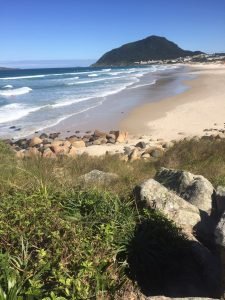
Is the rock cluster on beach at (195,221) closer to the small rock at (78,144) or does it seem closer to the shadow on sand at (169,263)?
the shadow on sand at (169,263)

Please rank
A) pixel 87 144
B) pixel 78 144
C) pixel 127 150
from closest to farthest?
pixel 127 150, pixel 78 144, pixel 87 144

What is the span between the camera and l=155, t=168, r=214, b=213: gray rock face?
5125 mm

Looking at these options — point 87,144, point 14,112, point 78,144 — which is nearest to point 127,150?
point 78,144

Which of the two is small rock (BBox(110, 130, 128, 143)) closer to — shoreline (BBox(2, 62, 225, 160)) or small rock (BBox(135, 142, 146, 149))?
shoreline (BBox(2, 62, 225, 160))

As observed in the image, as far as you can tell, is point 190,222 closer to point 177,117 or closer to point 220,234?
point 220,234

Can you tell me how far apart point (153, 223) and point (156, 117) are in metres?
16.9

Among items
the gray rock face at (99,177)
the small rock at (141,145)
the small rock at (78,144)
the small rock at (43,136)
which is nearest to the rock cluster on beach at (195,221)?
the gray rock face at (99,177)

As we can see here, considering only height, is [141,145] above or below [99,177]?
below

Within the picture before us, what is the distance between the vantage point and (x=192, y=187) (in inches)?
211

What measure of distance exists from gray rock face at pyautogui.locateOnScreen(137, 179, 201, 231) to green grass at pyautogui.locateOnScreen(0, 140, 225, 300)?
17cm

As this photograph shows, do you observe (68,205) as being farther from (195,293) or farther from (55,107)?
(55,107)

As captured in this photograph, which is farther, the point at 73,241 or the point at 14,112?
the point at 14,112

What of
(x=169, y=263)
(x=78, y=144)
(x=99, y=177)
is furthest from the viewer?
(x=78, y=144)

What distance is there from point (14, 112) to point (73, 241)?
23272mm
